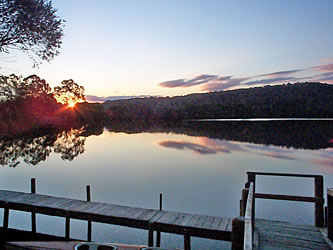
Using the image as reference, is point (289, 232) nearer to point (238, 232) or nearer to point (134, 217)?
point (238, 232)

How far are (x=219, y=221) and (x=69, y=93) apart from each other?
309 ft

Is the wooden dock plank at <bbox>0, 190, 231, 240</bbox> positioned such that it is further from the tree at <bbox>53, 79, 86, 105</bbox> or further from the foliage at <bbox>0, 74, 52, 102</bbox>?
the tree at <bbox>53, 79, 86, 105</bbox>

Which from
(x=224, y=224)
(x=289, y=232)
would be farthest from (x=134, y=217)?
(x=289, y=232)

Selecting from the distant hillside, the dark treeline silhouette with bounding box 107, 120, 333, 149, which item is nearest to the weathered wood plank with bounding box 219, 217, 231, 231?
the dark treeline silhouette with bounding box 107, 120, 333, 149

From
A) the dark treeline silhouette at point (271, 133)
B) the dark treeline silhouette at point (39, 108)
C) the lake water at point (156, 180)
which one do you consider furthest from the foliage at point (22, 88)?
the lake water at point (156, 180)

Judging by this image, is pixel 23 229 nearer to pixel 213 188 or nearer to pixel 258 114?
pixel 213 188

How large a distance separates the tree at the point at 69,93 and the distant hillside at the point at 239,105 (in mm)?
16144

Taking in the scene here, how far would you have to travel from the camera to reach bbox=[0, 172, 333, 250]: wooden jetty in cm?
543

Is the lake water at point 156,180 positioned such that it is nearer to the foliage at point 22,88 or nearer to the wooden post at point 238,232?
the wooden post at point 238,232

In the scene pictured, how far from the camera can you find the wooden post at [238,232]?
14.3 feet

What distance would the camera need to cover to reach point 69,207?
30.5ft

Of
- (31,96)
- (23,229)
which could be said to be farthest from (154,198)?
(31,96)

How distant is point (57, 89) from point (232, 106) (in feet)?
230

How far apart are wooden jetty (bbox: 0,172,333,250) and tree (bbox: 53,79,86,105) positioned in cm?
8623
